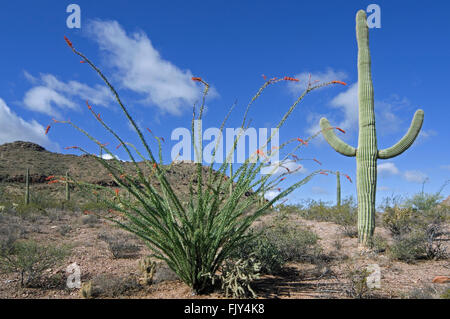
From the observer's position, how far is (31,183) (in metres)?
31.7

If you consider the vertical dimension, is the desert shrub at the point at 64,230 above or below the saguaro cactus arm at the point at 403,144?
below

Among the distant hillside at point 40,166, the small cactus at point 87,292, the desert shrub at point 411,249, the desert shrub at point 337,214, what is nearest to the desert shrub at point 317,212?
the desert shrub at point 337,214

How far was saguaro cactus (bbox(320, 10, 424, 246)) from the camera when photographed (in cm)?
856

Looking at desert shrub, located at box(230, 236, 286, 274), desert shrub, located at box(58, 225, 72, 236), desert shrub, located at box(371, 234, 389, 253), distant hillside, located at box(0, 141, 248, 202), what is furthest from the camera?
distant hillside, located at box(0, 141, 248, 202)

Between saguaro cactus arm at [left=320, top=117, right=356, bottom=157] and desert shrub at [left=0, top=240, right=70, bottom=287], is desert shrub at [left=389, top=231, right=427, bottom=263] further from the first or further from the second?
desert shrub at [left=0, top=240, right=70, bottom=287]

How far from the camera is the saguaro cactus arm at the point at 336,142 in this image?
9188 millimetres

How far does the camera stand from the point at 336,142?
30.9 ft

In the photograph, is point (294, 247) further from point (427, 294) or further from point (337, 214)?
point (337, 214)

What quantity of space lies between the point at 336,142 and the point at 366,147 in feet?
2.85

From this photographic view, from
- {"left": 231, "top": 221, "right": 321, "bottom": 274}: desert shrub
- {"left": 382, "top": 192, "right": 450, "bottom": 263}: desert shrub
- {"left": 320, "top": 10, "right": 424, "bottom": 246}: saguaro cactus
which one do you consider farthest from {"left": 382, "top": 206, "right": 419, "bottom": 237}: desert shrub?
{"left": 231, "top": 221, "right": 321, "bottom": 274}: desert shrub

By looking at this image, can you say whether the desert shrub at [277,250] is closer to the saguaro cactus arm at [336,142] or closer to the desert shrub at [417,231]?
the desert shrub at [417,231]

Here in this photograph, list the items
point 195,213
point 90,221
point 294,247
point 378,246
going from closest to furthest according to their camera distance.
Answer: point 195,213 < point 294,247 < point 378,246 < point 90,221

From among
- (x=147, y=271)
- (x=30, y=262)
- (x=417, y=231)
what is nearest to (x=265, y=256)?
(x=147, y=271)
